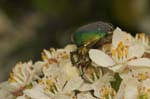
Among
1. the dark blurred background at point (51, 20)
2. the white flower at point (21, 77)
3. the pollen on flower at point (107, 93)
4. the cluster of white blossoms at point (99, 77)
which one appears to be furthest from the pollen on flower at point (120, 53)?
the dark blurred background at point (51, 20)

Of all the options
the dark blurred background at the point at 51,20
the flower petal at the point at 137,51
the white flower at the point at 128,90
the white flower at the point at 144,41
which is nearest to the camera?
the white flower at the point at 128,90

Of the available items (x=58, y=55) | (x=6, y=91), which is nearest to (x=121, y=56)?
(x=58, y=55)

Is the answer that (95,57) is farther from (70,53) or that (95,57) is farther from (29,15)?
(29,15)

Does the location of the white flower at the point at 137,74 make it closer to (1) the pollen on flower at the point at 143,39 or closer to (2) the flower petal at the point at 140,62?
(2) the flower petal at the point at 140,62

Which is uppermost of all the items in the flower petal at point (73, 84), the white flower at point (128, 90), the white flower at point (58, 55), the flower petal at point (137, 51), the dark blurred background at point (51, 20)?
the dark blurred background at point (51, 20)

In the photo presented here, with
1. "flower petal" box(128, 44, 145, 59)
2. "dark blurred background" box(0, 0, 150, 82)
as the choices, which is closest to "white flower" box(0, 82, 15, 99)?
"flower petal" box(128, 44, 145, 59)

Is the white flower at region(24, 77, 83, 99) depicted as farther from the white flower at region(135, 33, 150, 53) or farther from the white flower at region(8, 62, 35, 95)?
the white flower at region(135, 33, 150, 53)
